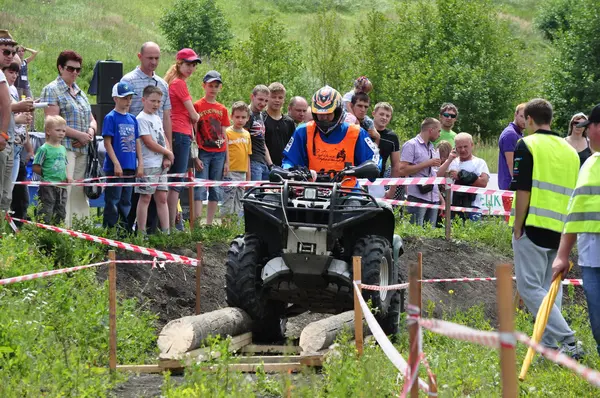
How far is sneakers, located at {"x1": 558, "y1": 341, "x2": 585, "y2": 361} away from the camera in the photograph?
8782mm

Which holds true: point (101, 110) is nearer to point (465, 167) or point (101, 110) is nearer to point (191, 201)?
point (191, 201)

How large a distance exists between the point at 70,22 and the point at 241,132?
150 feet

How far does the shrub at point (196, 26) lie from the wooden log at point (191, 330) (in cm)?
5525

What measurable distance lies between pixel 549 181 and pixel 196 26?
187ft

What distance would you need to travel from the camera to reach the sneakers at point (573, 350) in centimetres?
878

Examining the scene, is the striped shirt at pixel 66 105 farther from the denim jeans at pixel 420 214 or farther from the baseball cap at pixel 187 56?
the denim jeans at pixel 420 214

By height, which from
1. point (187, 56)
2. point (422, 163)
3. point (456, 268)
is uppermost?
point (187, 56)

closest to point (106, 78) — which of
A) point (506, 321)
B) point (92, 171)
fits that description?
point (92, 171)

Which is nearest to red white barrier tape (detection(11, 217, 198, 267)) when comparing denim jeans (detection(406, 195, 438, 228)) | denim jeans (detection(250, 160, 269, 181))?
denim jeans (detection(250, 160, 269, 181))

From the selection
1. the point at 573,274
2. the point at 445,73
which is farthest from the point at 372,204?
the point at 445,73

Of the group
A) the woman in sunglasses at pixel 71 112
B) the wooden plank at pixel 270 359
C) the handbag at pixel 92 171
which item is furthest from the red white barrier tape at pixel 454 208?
the wooden plank at pixel 270 359

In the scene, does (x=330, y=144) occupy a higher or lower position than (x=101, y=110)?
lower

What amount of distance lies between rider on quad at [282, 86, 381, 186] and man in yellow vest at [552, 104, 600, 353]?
2930 millimetres

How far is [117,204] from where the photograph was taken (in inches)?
513
